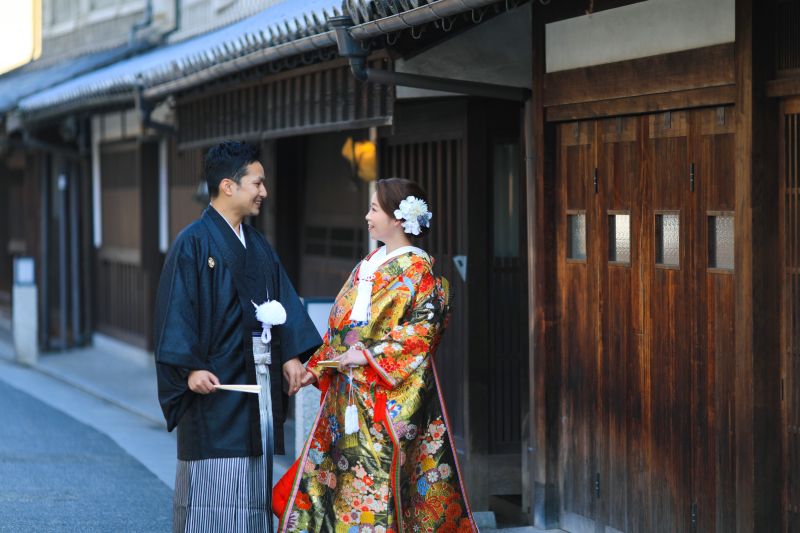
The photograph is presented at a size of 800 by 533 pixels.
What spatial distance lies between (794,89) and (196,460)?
10.2 feet

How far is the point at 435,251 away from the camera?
24.1 feet

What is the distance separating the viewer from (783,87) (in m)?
4.05

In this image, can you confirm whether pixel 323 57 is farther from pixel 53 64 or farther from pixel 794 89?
pixel 53 64

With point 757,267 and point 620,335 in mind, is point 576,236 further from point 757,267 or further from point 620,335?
point 757,267

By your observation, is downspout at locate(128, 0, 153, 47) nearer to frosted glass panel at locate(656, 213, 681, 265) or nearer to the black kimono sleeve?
the black kimono sleeve

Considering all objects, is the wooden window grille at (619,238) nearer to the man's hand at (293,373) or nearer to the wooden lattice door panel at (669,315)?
the wooden lattice door panel at (669,315)

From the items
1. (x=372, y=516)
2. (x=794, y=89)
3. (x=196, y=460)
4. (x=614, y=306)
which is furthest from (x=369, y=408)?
(x=794, y=89)

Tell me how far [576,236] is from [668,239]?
2.81ft

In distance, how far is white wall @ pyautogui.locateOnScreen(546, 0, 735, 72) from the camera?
4379 millimetres

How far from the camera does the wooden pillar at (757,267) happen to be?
4109 millimetres

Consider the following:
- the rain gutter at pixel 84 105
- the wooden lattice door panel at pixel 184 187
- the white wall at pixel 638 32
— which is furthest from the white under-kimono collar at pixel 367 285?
the rain gutter at pixel 84 105

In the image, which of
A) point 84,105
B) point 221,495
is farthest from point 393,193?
point 84,105

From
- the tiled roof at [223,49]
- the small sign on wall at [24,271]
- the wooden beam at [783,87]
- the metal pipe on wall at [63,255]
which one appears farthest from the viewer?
the metal pipe on wall at [63,255]

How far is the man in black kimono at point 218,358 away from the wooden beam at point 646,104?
1.82m
